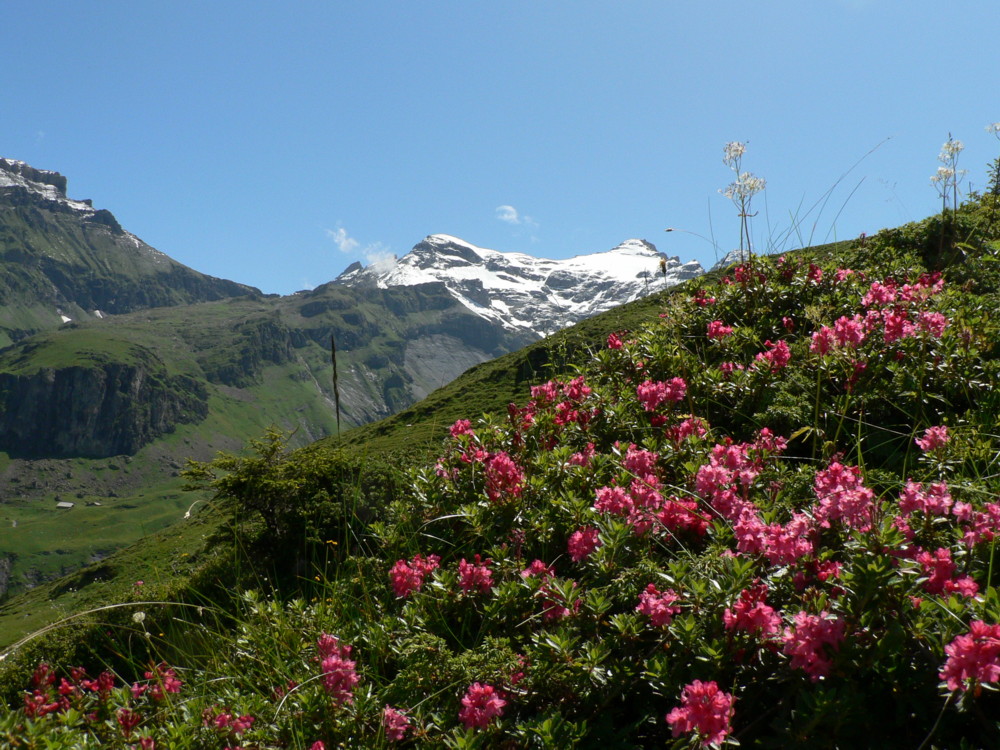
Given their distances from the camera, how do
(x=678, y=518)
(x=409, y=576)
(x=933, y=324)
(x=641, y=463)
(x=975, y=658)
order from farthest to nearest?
(x=933, y=324) < (x=641, y=463) < (x=409, y=576) < (x=678, y=518) < (x=975, y=658)

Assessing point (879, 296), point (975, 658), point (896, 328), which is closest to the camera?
point (975, 658)

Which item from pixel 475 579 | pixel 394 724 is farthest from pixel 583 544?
pixel 394 724

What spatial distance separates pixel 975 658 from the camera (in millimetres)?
1760

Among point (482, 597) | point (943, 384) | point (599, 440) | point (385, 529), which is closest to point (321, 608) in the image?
point (385, 529)

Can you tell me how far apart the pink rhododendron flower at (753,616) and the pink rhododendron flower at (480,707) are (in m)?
0.95

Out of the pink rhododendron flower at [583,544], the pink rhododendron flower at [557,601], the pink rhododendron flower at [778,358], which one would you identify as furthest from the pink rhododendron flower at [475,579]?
the pink rhododendron flower at [778,358]

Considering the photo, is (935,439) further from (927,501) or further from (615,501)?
(615,501)

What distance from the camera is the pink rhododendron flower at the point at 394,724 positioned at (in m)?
2.60

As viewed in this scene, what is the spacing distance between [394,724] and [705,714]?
1295 mm

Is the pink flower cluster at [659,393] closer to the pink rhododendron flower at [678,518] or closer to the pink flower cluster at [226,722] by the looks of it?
the pink rhododendron flower at [678,518]

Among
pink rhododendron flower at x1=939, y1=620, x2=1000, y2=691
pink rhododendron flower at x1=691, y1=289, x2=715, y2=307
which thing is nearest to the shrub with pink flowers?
pink rhododendron flower at x1=939, y1=620, x2=1000, y2=691

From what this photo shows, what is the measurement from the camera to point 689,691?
2.08 m

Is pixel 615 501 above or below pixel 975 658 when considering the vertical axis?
above

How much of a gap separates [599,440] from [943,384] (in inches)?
90.6
